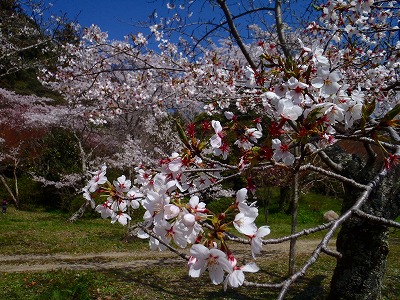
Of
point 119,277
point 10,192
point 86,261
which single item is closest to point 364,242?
point 119,277

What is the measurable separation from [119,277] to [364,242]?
14.4ft

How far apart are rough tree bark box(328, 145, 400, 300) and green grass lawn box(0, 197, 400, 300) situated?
1330 mm

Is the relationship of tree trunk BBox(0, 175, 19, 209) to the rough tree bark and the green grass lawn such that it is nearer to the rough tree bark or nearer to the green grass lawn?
the green grass lawn

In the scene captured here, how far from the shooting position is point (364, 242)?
3.88 meters

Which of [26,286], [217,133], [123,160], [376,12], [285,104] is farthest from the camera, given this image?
[123,160]

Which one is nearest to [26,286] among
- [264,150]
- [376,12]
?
[264,150]

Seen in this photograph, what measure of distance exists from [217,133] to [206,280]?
5441 mm

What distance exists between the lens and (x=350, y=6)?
3.54 m

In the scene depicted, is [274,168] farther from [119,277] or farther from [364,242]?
[119,277]

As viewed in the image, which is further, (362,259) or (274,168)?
(362,259)

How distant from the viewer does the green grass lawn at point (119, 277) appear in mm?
5324

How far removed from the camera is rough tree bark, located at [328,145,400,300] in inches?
146

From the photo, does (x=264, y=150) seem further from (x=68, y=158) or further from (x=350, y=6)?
(x=68, y=158)

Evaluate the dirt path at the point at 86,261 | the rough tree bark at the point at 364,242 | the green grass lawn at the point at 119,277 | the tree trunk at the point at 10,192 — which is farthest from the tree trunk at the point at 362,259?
the tree trunk at the point at 10,192
